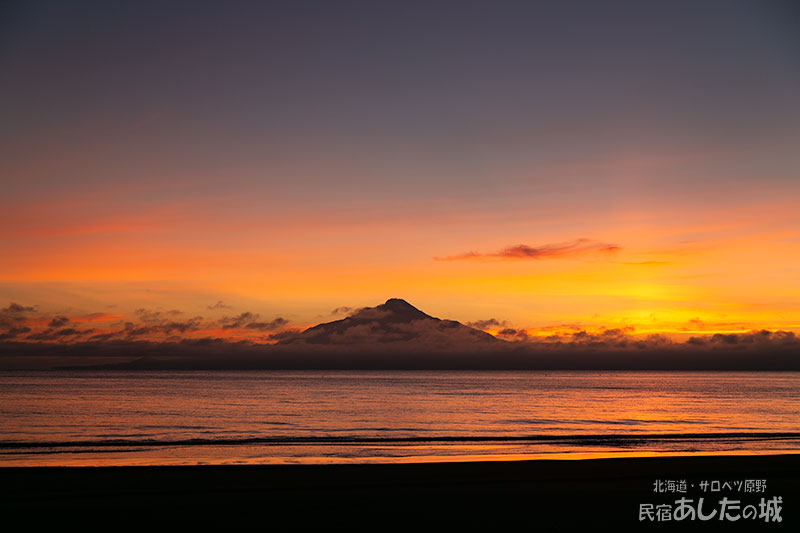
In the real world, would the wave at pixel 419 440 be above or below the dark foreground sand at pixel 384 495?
below

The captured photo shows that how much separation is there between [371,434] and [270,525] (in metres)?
27.9

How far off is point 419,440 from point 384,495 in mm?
19141

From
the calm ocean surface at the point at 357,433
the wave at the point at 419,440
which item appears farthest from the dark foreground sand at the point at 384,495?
the wave at the point at 419,440

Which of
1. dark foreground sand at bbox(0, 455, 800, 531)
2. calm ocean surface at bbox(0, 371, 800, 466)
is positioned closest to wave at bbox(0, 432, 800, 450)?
calm ocean surface at bbox(0, 371, 800, 466)

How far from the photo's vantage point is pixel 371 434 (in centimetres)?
4084

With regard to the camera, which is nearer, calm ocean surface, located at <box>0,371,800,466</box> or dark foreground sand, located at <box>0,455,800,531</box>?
dark foreground sand, located at <box>0,455,800,531</box>

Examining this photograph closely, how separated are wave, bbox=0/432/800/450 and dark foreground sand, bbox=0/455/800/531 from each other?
1114 centimetres

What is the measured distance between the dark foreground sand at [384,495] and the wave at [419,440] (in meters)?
11.1

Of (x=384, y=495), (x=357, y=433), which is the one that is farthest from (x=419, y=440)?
(x=384, y=495)

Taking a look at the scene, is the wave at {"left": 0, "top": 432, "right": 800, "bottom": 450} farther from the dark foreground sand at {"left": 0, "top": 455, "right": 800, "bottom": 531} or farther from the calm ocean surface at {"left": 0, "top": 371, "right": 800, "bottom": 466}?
the dark foreground sand at {"left": 0, "top": 455, "right": 800, "bottom": 531}

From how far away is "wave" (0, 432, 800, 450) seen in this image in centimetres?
3256

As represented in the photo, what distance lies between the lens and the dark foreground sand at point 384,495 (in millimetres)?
13758

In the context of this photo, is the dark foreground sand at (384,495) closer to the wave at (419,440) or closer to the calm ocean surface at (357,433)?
the calm ocean surface at (357,433)

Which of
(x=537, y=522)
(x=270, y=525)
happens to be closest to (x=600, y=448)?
(x=537, y=522)
